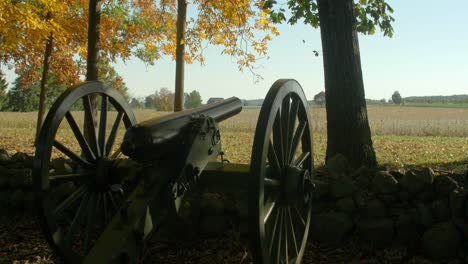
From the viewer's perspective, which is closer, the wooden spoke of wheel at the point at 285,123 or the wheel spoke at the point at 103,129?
the wooden spoke of wheel at the point at 285,123

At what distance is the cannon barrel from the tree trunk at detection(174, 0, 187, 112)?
7698mm

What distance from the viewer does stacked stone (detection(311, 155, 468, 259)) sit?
415 centimetres

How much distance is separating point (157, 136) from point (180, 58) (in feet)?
28.4

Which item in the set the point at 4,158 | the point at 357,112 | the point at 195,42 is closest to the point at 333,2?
the point at 357,112

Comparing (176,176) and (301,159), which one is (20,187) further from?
(301,159)

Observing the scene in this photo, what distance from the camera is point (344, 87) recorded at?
571cm

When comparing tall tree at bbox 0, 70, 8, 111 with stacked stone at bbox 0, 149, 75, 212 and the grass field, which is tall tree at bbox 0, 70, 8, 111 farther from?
stacked stone at bbox 0, 149, 75, 212

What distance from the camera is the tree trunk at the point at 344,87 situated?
5.68 m

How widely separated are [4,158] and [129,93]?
75.2 metres

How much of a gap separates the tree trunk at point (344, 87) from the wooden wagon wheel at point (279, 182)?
189 cm

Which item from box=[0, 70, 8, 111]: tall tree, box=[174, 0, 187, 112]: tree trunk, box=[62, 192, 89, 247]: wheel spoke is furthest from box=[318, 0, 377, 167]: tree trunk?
box=[0, 70, 8, 111]: tall tree

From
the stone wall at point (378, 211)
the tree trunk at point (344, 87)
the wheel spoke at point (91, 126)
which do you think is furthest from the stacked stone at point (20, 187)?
the tree trunk at point (344, 87)

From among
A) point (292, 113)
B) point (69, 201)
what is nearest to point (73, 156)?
point (69, 201)

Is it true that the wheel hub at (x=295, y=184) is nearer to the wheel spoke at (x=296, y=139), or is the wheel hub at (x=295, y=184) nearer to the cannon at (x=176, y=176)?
the cannon at (x=176, y=176)
